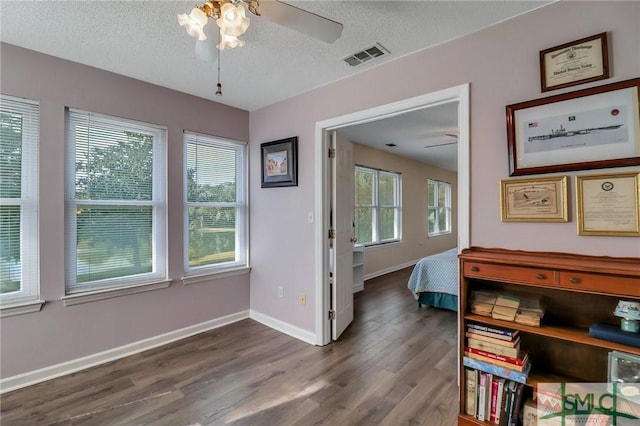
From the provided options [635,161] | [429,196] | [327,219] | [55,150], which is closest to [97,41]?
[55,150]

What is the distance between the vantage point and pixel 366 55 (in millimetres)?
2279

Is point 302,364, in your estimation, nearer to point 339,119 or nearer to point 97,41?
point 339,119

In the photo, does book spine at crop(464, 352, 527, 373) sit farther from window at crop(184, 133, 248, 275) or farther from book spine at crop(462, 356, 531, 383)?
window at crop(184, 133, 248, 275)

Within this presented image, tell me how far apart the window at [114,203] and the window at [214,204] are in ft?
0.96

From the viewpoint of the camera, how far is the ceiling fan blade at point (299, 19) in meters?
1.33

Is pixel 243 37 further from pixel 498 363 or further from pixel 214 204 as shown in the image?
pixel 498 363

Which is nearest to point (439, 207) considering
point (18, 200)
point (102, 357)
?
point (102, 357)

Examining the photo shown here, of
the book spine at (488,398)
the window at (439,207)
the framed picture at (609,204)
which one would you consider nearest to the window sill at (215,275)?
the book spine at (488,398)

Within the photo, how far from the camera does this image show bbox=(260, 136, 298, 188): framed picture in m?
3.08

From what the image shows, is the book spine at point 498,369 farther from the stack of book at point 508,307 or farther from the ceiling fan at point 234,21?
the ceiling fan at point 234,21

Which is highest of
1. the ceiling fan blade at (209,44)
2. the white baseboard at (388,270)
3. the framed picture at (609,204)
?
the ceiling fan blade at (209,44)

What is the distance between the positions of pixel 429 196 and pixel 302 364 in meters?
6.02

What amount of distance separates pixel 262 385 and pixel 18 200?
2269mm

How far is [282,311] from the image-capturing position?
325 centimetres
